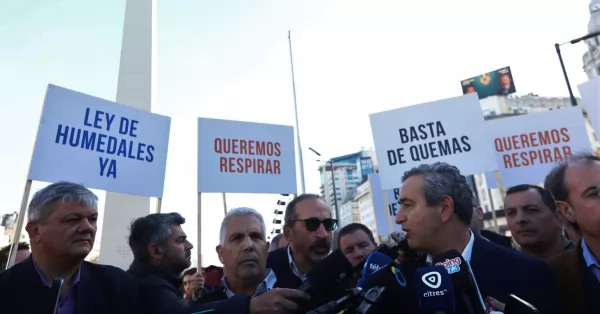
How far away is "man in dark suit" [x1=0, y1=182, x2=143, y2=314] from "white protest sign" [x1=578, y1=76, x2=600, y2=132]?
4316 mm

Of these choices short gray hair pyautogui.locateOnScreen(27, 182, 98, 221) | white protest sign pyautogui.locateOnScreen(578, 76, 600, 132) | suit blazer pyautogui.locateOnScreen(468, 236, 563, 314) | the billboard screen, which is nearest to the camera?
suit blazer pyautogui.locateOnScreen(468, 236, 563, 314)

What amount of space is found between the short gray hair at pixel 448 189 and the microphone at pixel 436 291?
0.59 m

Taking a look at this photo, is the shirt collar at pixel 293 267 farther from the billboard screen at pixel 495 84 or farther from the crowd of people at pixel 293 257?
the billboard screen at pixel 495 84

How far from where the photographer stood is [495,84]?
46.6 m

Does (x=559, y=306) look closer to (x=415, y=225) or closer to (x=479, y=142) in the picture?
(x=415, y=225)

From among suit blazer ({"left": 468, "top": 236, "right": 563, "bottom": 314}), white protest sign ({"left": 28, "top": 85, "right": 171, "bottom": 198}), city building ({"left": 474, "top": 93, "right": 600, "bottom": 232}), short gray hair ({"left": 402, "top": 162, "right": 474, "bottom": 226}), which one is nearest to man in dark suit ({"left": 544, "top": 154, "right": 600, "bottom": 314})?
suit blazer ({"left": 468, "top": 236, "right": 563, "bottom": 314})

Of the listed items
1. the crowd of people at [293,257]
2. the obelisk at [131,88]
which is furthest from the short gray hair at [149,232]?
the obelisk at [131,88]

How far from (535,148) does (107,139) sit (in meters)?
4.81

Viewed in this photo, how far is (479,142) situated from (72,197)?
427 centimetres

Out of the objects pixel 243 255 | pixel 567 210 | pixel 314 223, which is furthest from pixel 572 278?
pixel 243 255

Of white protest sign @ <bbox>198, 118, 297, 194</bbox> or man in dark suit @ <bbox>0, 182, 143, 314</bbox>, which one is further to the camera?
white protest sign @ <bbox>198, 118, 297, 194</bbox>

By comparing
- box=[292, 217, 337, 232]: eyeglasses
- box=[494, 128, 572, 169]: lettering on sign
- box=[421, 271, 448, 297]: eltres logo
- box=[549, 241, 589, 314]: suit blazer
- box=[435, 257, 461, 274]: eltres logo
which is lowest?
box=[549, 241, 589, 314]: suit blazer

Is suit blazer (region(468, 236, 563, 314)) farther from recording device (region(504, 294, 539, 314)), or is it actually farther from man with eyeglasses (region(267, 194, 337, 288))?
man with eyeglasses (region(267, 194, 337, 288))

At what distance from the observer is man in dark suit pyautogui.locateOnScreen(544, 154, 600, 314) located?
1699 millimetres
